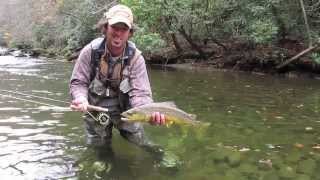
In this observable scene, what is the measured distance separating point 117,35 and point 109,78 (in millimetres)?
618

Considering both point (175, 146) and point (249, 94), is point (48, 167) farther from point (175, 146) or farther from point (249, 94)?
point (249, 94)

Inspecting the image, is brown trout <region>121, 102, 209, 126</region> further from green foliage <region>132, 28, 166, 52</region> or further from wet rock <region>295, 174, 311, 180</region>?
green foliage <region>132, 28, 166, 52</region>

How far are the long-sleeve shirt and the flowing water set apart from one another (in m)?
1.00

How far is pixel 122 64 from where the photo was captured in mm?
6023

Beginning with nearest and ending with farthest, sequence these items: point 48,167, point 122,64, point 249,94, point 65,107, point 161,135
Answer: point 122,64 < point 48,167 < point 161,135 < point 65,107 < point 249,94

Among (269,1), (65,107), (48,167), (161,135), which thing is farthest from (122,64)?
(269,1)

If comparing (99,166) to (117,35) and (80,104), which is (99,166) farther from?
(117,35)

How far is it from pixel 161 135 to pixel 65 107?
13.2 feet

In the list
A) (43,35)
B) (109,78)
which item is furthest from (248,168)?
(43,35)

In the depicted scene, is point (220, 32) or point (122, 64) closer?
point (122, 64)

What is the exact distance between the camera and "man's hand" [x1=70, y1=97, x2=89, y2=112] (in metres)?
5.62

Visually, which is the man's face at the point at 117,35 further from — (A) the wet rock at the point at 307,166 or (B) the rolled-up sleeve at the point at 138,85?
(A) the wet rock at the point at 307,166

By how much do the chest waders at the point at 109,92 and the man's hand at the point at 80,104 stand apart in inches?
17.5

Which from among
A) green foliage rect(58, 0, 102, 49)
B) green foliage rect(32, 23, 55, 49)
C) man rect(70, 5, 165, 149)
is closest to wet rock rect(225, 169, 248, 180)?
man rect(70, 5, 165, 149)
